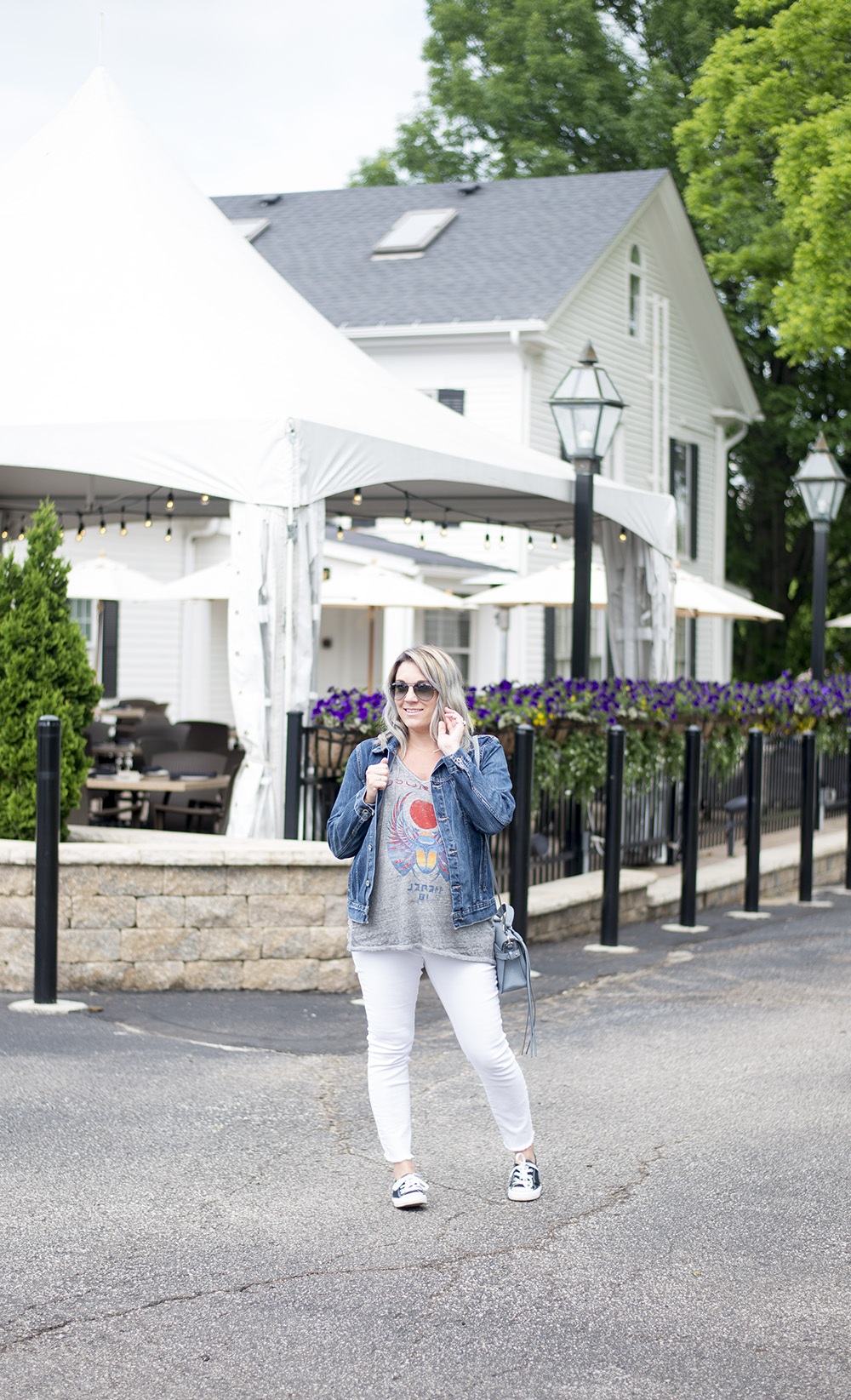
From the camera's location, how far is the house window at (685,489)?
2878 cm

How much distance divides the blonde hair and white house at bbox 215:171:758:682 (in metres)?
16.9

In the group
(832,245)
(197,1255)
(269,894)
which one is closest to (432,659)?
(197,1255)

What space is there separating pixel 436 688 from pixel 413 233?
2315cm

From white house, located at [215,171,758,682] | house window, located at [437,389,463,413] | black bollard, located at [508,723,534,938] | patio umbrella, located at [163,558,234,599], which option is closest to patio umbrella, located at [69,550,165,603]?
patio umbrella, located at [163,558,234,599]

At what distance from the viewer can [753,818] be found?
35.2 feet

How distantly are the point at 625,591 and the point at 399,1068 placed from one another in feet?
31.5

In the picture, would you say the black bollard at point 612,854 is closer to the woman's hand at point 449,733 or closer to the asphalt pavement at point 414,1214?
the asphalt pavement at point 414,1214

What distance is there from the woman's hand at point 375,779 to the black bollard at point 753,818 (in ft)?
21.7

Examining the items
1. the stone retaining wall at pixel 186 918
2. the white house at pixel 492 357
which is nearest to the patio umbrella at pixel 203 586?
the white house at pixel 492 357

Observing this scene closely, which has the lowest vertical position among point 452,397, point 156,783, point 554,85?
point 156,783

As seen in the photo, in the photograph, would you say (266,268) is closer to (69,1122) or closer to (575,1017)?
(575,1017)

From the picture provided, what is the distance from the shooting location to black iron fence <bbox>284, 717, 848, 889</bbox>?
9.30 m

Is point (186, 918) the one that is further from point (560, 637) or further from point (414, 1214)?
point (560, 637)

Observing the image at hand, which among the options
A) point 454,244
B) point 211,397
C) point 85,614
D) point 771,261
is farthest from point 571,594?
Result: point 454,244
